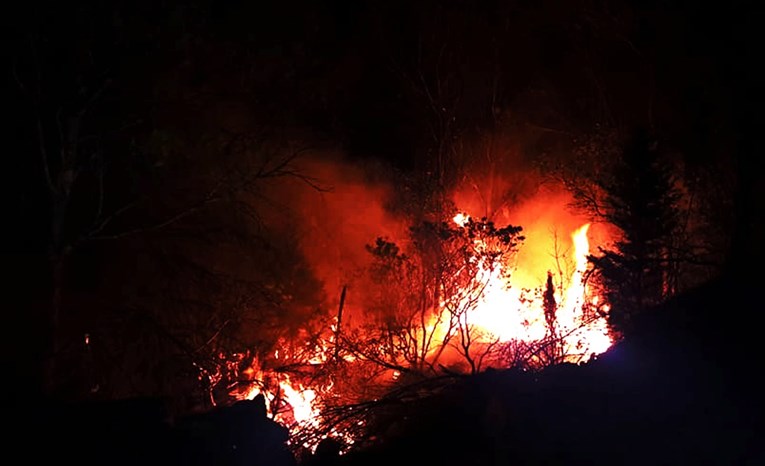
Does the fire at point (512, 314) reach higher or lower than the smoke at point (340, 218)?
lower

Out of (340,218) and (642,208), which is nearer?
(642,208)

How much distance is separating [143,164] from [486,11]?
50.7 feet

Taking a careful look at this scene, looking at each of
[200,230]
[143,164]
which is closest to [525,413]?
[143,164]

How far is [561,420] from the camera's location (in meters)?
4.12

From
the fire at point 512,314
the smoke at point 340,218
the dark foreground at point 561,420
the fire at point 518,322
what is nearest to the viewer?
the dark foreground at point 561,420

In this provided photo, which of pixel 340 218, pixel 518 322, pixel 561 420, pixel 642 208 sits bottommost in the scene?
pixel 561 420

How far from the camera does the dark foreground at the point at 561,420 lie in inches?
148

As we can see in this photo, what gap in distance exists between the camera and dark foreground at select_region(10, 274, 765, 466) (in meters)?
3.76

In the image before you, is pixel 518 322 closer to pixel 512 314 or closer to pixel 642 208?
pixel 512 314

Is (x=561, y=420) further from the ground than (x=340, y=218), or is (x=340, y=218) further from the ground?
(x=340, y=218)

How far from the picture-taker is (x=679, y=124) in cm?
Answer: 1881

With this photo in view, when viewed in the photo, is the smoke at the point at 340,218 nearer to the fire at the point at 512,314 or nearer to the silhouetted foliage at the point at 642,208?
the fire at the point at 512,314

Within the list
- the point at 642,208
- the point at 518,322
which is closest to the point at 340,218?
the point at 518,322

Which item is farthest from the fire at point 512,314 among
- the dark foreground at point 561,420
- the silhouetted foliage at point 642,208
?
the dark foreground at point 561,420
